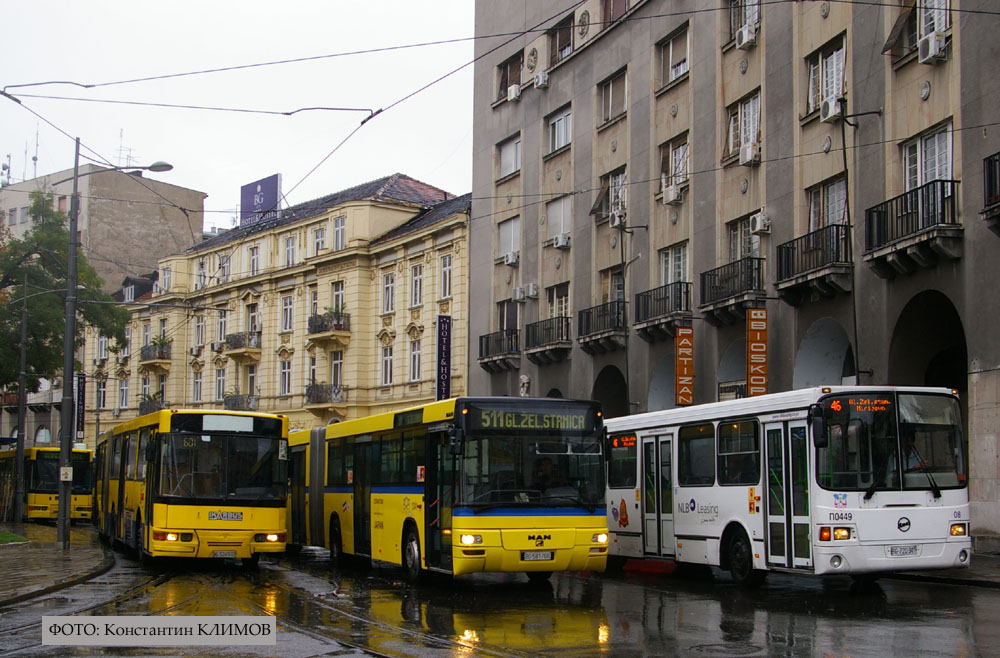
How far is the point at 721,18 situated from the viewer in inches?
1206

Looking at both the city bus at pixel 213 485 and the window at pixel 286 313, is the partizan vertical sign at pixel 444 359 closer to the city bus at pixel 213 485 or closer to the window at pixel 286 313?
the window at pixel 286 313

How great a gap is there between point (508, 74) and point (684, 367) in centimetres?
1684

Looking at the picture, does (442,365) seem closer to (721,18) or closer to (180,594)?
(721,18)

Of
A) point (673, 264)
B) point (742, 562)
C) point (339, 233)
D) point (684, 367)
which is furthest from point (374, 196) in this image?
point (742, 562)

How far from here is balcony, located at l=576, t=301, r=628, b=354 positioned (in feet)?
114

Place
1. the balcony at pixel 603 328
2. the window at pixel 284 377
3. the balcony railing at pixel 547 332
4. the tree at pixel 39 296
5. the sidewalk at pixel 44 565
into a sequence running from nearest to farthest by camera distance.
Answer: the sidewalk at pixel 44 565 < the balcony at pixel 603 328 < the balcony railing at pixel 547 332 < the tree at pixel 39 296 < the window at pixel 284 377

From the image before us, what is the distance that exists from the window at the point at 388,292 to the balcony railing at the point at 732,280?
22378 mm

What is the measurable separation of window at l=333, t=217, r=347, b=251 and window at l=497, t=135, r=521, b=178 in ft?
39.4

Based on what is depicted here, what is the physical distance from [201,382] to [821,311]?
46.1 meters

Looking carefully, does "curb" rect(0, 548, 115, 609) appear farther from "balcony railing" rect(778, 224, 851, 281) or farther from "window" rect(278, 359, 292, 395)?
"window" rect(278, 359, 292, 395)

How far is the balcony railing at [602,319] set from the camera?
114 ft

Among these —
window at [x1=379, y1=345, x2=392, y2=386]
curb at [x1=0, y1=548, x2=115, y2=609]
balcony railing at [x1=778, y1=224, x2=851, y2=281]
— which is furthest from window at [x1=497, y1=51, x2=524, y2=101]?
curb at [x1=0, y1=548, x2=115, y2=609]

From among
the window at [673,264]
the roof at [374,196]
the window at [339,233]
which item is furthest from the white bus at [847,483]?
the window at [339,233]

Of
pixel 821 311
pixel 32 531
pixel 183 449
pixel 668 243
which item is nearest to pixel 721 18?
pixel 668 243
